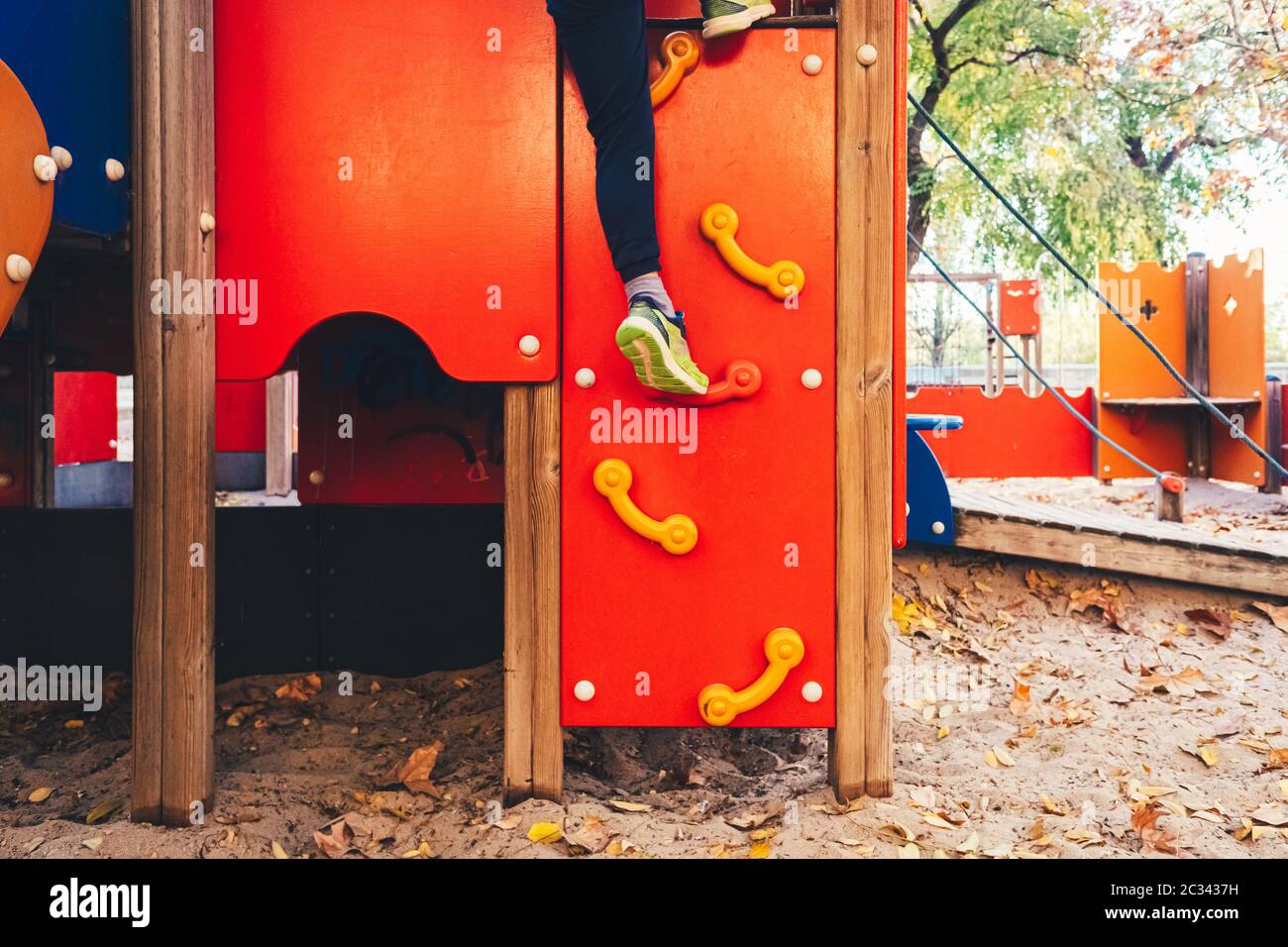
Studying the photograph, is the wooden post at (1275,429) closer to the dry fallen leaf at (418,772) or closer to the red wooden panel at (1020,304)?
the red wooden panel at (1020,304)

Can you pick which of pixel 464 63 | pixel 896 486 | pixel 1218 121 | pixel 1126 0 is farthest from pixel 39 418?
pixel 1218 121

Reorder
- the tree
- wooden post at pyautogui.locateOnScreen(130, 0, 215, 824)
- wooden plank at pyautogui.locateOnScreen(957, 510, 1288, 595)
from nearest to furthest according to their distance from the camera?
wooden post at pyautogui.locateOnScreen(130, 0, 215, 824), wooden plank at pyautogui.locateOnScreen(957, 510, 1288, 595), the tree

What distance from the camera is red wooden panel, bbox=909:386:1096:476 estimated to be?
6.61 metres

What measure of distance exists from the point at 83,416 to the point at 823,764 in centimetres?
425

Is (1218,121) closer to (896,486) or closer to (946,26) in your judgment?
(946,26)

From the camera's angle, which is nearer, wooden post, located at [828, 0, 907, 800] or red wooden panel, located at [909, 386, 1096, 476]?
wooden post, located at [828, 0, 907, 800]

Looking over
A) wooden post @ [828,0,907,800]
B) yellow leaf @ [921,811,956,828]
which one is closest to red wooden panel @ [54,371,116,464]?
wooden post @ [828,0,907,800]

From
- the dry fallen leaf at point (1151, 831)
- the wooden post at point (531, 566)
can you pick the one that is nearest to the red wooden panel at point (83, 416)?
the wooden post at point (531, 566)

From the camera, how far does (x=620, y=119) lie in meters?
2.03

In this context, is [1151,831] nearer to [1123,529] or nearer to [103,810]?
[1123,529]

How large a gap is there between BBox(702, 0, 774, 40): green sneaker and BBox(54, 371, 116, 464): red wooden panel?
382 centimetres

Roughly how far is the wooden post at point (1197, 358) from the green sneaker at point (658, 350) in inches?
218

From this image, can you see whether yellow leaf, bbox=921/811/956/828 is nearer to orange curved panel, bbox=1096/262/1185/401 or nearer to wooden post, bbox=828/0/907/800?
wooden post, bbox=828/0/907/800

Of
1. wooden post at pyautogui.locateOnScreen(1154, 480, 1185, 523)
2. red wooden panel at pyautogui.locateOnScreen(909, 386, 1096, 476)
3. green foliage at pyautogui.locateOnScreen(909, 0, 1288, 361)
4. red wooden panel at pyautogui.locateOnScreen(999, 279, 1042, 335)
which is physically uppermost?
green foliage at pyautogui.locateOnScreen(909, 0, 1288, 361)
